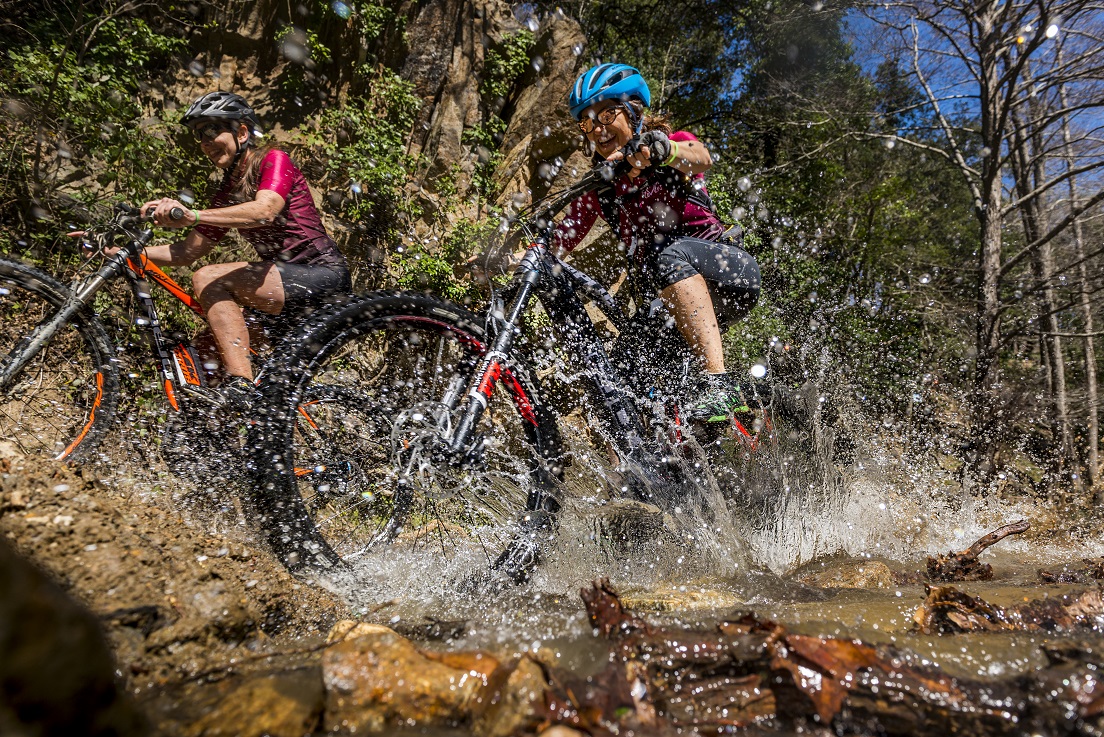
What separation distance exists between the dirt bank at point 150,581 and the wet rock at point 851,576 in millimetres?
1875

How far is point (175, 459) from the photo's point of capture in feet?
10.4

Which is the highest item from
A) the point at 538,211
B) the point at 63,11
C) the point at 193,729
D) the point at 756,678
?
the point at 63,11

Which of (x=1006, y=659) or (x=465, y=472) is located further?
(x=465, y=472)

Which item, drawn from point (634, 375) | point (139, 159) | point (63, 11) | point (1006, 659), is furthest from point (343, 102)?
point (1006, 659)

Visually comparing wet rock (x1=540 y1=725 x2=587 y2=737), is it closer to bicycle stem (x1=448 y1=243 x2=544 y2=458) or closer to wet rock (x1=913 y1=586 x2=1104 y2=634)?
wet rock (x1=913 y1=586 x2=1104 y2=634)

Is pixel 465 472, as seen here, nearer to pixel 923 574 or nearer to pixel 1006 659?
pixel 1006 659

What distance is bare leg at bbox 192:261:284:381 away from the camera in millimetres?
3055

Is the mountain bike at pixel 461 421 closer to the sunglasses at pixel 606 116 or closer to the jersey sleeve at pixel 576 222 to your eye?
the jersey sleeve at pixel 576 222

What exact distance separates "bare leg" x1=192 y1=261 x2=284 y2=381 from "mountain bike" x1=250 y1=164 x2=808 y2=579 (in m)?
0.76

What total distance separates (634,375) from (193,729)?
2.28 m

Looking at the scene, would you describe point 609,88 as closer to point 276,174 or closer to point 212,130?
point 276,174

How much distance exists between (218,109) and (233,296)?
3.47ft

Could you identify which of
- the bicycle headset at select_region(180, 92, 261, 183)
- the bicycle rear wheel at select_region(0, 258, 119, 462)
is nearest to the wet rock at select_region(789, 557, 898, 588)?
the bicycle headset at select_region(180, 92, 261, 183)

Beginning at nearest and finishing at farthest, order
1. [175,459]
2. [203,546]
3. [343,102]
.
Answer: [203,546], [175,459], [343,102]
